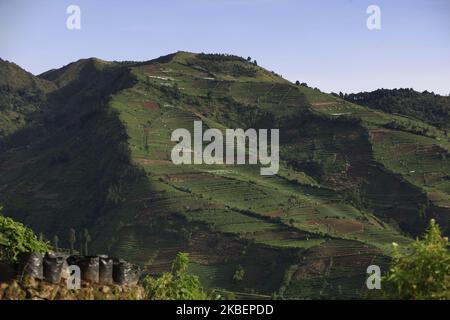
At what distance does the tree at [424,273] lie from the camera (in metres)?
24.1

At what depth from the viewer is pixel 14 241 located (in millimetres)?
32281

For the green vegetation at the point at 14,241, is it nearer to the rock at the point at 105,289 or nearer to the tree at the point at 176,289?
the rock at the point at 105,289

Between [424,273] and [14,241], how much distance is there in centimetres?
1504

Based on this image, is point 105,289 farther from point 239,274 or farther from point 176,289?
point 239,274

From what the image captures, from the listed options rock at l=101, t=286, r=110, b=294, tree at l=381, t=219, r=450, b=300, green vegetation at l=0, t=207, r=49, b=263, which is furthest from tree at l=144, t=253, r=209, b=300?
tree at l=381, t=219, r=450, b=300

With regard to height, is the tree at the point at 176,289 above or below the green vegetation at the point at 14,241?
below

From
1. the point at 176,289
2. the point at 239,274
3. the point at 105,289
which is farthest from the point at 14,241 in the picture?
the point at 239,274

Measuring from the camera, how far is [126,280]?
98.8 ft

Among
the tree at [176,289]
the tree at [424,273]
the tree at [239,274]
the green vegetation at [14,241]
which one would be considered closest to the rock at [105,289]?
the tree at [176,289]

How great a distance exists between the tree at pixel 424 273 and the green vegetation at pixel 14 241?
12939 millimetres

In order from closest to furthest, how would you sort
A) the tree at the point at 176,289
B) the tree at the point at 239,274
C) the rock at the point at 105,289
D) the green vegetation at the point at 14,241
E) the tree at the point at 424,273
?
the tree at the point at 424,273 < the rock at the point at 105,289 < the green vegetation at the point at 14,241 < the tree at the point at 176,289 < the tree at the point at 239,274
